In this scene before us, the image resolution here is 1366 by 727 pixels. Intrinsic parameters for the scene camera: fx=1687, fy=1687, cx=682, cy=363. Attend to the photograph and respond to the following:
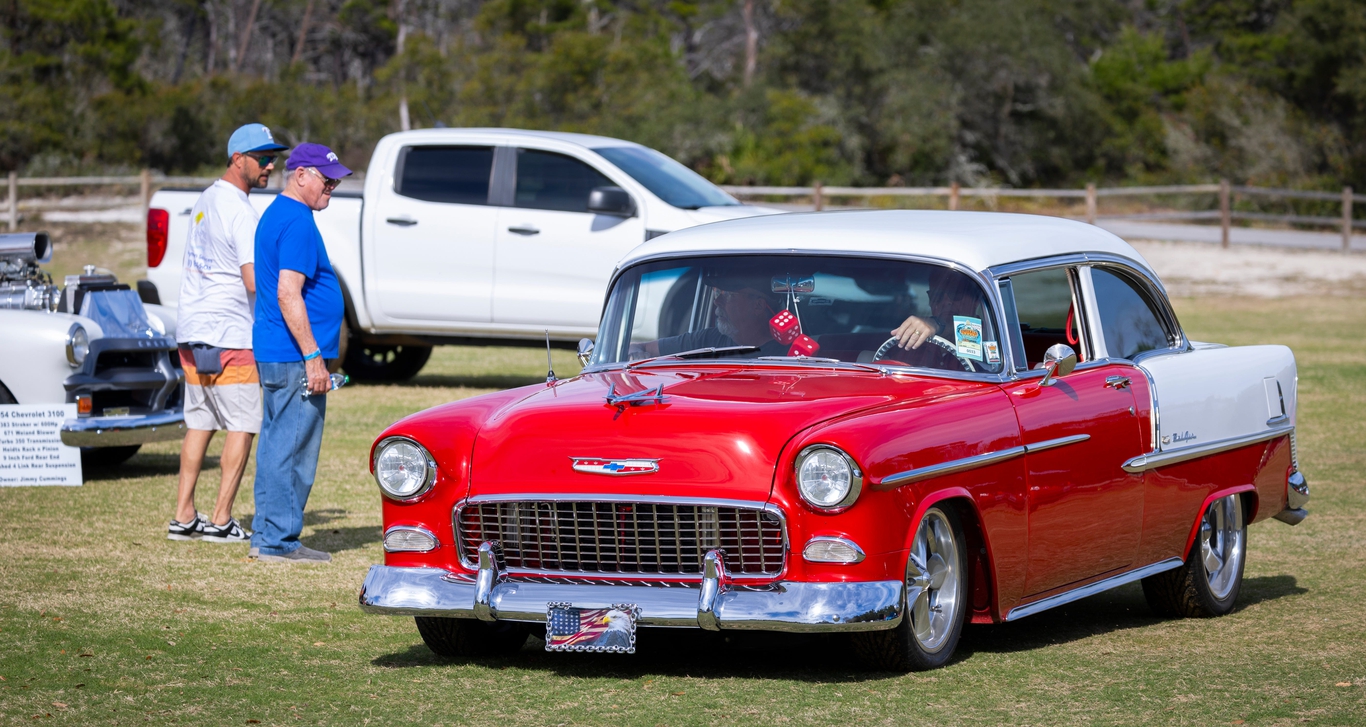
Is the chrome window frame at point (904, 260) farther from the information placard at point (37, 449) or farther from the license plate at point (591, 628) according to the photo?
the information placard at point (37, 449)

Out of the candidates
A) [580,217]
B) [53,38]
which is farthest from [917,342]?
[53,38]

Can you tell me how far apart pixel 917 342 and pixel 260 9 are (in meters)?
66.1

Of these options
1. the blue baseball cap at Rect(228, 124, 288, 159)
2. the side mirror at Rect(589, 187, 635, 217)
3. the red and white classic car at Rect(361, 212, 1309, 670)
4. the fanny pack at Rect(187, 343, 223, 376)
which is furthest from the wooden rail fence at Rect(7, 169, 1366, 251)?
the red and white classic car at Rect(361, 212, 1309, 670)

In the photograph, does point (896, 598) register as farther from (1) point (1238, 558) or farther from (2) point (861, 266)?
(1) point (1238, 558)

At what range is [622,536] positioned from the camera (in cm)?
539

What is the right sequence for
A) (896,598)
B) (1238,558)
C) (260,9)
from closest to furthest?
(896,598)
(1238,558)
(260,9)

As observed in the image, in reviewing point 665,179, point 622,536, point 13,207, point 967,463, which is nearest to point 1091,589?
point 967,463

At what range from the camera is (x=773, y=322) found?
6.30 metres

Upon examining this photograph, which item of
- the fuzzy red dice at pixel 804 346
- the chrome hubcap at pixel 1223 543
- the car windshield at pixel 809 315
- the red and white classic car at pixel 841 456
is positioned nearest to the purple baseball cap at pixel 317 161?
the red and white classic car at pixel 841 456

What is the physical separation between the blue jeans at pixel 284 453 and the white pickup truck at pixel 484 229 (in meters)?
5.96

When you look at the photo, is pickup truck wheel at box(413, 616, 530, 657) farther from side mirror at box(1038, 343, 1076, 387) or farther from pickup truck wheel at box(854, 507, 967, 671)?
side mirror at box(1038, 343, 1076, 387)

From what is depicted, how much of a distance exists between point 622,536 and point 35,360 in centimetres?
571

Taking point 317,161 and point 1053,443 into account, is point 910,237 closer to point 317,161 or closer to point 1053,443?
point 1053,443

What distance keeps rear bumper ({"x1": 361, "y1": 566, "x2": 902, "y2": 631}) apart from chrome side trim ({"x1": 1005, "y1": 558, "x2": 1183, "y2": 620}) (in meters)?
0.91
